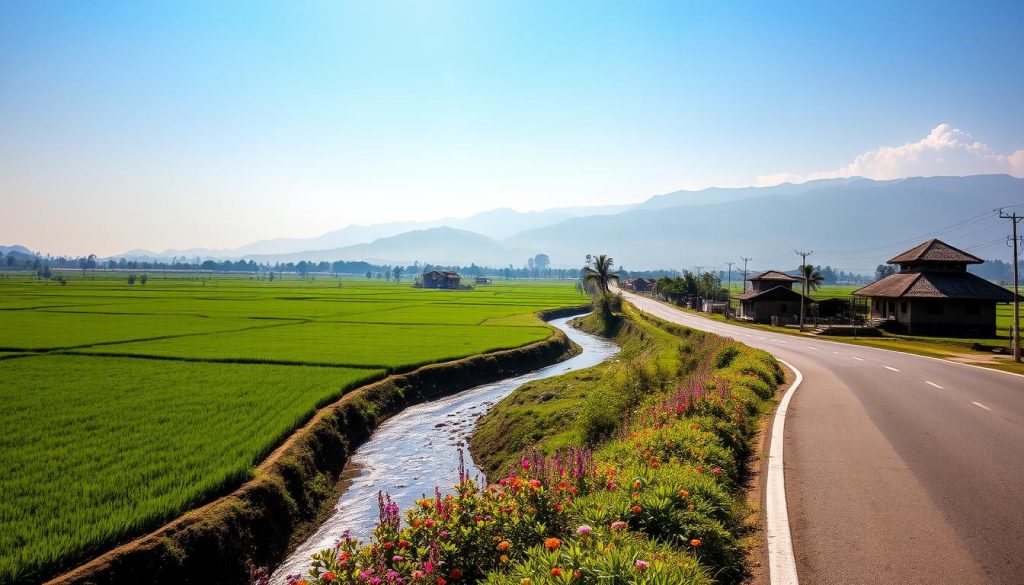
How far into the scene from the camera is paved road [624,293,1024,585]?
20.3 feet

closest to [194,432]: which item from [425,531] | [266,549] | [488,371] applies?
[266,549]

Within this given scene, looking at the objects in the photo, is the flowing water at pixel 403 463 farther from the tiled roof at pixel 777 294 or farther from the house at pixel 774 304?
the house at pixel 774 304

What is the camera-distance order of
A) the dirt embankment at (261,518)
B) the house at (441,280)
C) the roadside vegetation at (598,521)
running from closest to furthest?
1. the roadside vegetation at (598,521)
2. the dirt embankment at (261,518)
3. the house at (441,280)

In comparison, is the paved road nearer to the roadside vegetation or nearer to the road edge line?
the road edge line

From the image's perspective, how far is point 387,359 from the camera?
97.1 feet

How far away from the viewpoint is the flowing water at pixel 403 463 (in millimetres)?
13312

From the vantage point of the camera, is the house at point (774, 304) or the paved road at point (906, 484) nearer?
the paved road at point (906, 484)

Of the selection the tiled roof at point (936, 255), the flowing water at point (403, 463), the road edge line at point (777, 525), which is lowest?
the flowing water at point (403, 463)

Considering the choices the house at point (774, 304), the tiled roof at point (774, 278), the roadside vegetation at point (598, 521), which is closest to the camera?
the roadside vegetation at point (598, 521)

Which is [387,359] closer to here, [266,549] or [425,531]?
[266,549]

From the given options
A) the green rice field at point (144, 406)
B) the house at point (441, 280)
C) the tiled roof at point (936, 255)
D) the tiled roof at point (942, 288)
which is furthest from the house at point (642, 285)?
the green rice field at point (144, 406)

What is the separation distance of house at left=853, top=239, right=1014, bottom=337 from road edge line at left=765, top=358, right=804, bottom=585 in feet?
135

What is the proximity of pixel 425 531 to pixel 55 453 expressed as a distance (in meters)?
12.2

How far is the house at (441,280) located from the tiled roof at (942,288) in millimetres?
110474
